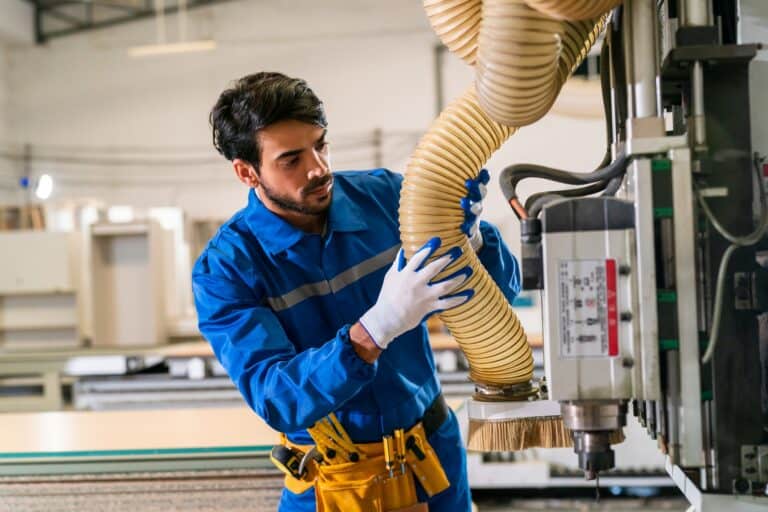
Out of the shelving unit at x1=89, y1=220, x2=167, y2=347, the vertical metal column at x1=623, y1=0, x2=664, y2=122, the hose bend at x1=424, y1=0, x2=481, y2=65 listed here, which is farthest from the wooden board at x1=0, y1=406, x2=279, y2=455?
the shelving unit at x1=89, y1=220, x2=167, y2=347

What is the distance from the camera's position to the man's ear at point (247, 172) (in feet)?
5.17

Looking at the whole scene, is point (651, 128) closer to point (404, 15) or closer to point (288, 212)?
point (288, 212)

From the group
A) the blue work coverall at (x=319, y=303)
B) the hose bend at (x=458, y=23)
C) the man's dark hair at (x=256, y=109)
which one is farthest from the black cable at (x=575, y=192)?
the man's dark hair at (x=256, y=109)

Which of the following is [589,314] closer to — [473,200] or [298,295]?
[473,200]

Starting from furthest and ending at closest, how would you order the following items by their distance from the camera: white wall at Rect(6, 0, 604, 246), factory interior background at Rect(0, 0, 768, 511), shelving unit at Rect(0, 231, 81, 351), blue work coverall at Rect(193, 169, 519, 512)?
1. white wall at Rect(6, 0, 604, 246)
2. shelving unit at Rect(0, 231, 81, 351)
3. factory interior background at Rect(0, 0, 768, 511)
4. blue work coverall at Rect(193, 169, 519, 512)

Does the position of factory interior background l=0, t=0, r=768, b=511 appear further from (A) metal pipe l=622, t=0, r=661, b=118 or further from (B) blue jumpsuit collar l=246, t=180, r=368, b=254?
(B) blue jumpsuit collar l=246, t=180, r=368, b=254

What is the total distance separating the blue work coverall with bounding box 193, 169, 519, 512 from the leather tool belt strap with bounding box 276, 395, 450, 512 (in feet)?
0.11

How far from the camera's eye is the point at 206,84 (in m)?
6.93

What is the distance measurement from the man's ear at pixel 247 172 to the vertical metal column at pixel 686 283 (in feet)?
2.89

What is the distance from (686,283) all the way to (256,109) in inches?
35.4

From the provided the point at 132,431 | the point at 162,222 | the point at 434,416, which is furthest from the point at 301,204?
the point at 162,222

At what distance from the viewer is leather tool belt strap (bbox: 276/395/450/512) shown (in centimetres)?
149

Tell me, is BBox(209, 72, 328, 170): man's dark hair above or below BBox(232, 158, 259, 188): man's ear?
above

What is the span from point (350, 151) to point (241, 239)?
17.1 feet
